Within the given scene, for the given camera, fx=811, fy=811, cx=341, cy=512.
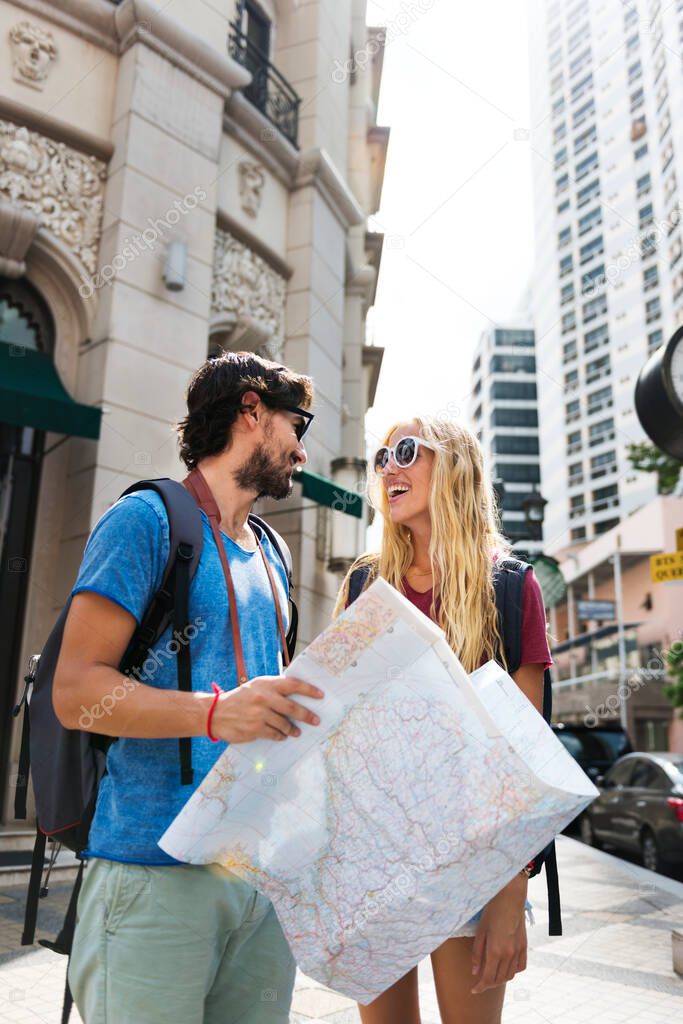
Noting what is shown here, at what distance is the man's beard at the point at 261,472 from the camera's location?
2.01 metres

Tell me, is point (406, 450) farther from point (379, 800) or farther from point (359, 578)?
point (379, 800)

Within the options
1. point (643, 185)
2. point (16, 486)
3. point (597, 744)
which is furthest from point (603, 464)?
point (16, 486)

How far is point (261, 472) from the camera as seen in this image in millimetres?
2012

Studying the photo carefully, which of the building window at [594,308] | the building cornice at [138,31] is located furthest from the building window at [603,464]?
the building cornice at [138,31]

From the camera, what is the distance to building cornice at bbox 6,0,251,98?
10070 millimetres

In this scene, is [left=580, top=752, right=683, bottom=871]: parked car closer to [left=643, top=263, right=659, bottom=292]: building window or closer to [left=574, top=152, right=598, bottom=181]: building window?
[left=643, top=263, right=659, bottom=292]: building window

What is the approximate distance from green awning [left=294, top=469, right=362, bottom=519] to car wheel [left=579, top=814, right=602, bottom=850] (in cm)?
→ 629

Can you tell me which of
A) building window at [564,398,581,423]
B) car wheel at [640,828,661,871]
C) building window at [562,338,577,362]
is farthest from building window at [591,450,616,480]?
car wheel at [640,828,661,871]

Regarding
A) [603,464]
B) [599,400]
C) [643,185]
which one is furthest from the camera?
[599,400]

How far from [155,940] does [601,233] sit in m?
88.9

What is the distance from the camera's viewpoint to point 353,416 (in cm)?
1762

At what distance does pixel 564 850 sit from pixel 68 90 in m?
12.2

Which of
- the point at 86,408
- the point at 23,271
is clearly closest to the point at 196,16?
the point at 23,271

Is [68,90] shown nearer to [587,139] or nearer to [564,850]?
[564,850]
